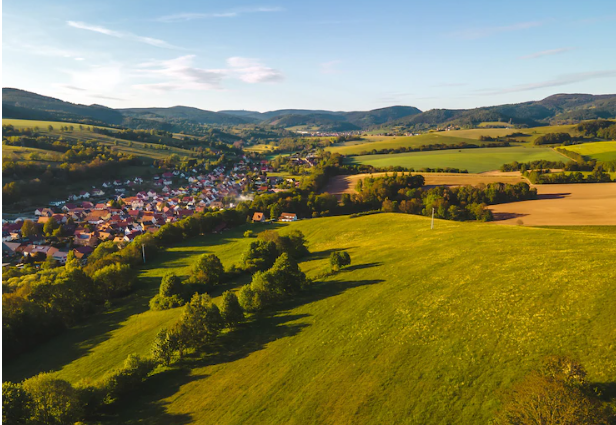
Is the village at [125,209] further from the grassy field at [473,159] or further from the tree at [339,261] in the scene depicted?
the grassy field at [473,159]

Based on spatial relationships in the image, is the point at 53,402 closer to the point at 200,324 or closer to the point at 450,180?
the point at 200,324

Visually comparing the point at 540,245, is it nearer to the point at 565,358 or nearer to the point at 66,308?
the point at 565,358

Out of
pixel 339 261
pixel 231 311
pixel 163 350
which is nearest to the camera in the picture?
pixel 163 350

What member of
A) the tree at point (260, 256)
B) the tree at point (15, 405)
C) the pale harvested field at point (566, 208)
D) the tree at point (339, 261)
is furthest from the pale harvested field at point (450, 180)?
the tree at point (15, 405)

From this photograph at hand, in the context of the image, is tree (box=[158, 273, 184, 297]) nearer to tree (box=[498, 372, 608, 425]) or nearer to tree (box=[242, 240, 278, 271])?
tree (box=[242, 240, 278, 271])

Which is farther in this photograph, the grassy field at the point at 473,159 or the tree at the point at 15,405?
the grassy field at the point at 473,159

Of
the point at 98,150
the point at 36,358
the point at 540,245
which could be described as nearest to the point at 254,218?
the point at 36,358

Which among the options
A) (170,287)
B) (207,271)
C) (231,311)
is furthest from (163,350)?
(207,271)
